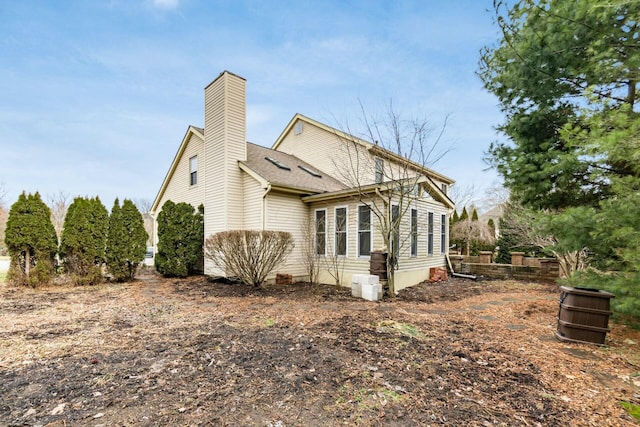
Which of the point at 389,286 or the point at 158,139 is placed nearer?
the point at 389,286

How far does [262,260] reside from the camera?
8.30m

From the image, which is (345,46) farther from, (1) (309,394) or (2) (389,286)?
(1) (309,394)

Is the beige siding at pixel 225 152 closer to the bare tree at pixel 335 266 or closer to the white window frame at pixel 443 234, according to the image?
the bare tree at pixel 335 266

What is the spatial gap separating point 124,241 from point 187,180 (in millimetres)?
3792

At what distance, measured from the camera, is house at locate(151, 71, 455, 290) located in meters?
9.02

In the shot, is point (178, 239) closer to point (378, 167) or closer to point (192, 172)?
point (192, 172)

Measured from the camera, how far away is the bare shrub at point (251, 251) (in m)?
8.12

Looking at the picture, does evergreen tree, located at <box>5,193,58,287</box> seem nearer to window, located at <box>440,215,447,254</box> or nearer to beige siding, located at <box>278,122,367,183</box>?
beige siding, located at <box>278,122,367,183</box>

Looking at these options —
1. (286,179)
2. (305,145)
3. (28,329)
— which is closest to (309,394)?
(28,329)

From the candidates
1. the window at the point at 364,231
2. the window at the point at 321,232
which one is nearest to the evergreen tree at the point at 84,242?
the window at the point at 321,232

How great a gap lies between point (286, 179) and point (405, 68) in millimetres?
6093

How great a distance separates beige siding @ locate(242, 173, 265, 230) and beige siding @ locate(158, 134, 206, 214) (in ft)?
7.68

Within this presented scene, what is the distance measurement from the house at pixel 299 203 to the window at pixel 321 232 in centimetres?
3

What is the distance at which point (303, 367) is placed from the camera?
3.35 meters
